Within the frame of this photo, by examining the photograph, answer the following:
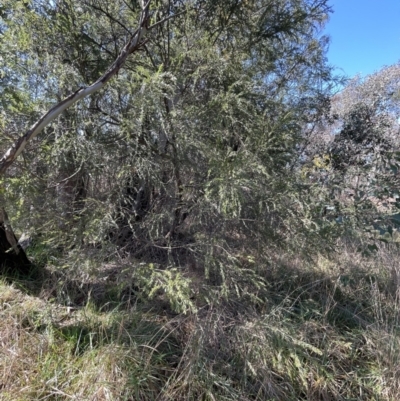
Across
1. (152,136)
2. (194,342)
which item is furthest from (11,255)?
(194,342)

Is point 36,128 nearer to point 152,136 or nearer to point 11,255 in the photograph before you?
point 152,136

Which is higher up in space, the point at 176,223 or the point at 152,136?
the point at 152,136

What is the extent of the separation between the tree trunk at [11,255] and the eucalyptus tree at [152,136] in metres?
0.45

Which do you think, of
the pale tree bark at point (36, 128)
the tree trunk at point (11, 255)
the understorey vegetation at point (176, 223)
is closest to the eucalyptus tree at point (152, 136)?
the understorey vegetation at point (176, 223)

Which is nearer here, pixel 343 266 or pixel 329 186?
pixel 329 186

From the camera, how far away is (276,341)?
6.81ft

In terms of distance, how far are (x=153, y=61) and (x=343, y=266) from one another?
3022 mm

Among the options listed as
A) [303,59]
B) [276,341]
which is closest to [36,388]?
[276,341]

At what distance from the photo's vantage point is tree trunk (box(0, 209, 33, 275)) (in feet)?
9.10

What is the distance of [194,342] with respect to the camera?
2010 millimetres

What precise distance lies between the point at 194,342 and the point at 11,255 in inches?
81.9

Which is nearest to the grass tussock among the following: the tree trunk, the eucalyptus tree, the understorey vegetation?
the understorey vegetation

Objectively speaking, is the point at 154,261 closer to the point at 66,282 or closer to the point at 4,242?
the point at 66,282

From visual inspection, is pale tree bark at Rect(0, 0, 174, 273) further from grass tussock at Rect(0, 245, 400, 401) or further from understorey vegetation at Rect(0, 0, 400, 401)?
grass tussock at Rect(0, 245, 400, 401)
